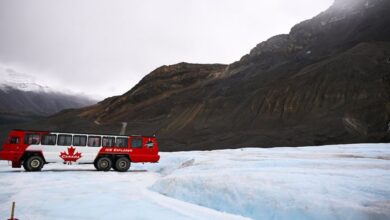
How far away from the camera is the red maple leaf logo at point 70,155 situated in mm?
18323

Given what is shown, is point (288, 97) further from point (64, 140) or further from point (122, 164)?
point (64, 140)

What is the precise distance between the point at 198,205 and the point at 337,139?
117 feet

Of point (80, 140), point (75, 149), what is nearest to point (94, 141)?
point (80, 140)

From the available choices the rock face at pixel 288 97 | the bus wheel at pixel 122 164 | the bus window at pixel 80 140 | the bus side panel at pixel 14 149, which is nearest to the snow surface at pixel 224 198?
the bus side panel at pixel 14 149

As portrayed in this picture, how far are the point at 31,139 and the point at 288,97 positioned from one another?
44.4 meters

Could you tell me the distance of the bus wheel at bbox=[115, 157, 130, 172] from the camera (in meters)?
19.2

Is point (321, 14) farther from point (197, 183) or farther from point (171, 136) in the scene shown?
point (197, 183)

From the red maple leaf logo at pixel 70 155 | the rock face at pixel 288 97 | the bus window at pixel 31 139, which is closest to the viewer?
the bus window at pixel 31 139

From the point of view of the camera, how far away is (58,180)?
A: 14211 mm

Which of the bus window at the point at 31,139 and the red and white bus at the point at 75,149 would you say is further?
the bus window at the point at 31,139

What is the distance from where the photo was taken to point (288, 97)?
55219 mm

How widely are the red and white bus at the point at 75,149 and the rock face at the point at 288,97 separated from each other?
25414 millimetres

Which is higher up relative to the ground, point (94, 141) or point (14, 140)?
point (14, 140)

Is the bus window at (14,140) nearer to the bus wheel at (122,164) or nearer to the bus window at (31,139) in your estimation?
the bus window at (31,139)
